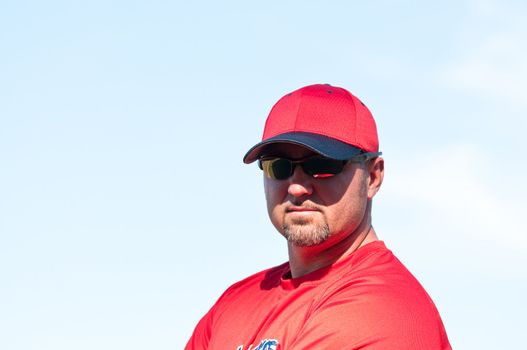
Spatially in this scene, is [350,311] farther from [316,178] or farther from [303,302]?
[316,178]

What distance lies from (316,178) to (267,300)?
2.81 ft

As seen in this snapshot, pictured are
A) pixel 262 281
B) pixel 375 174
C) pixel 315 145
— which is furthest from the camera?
pixel 262 281

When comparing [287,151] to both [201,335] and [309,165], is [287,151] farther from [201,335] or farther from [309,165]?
[201,335]

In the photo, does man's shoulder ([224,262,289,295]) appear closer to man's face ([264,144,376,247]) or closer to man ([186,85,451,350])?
man ([186,85,451,350])

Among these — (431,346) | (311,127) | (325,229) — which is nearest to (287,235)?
(325,229)

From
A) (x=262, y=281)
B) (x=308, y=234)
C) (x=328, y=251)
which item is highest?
(x=308, y=234)

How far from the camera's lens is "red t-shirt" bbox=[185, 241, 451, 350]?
6027 mm

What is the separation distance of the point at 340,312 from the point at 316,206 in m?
0.81

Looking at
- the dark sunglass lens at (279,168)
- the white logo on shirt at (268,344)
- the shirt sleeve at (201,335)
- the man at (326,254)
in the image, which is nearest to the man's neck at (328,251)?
the man at (326,254)

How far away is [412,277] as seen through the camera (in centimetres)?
654

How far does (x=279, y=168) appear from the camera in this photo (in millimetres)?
6832

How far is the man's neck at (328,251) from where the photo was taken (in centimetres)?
681

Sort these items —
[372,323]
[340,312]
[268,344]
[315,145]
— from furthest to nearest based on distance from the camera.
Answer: [315,145]
[268,344]
[340,312]
[372,323]

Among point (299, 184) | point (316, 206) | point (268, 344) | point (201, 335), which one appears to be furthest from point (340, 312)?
point (201, 335)
